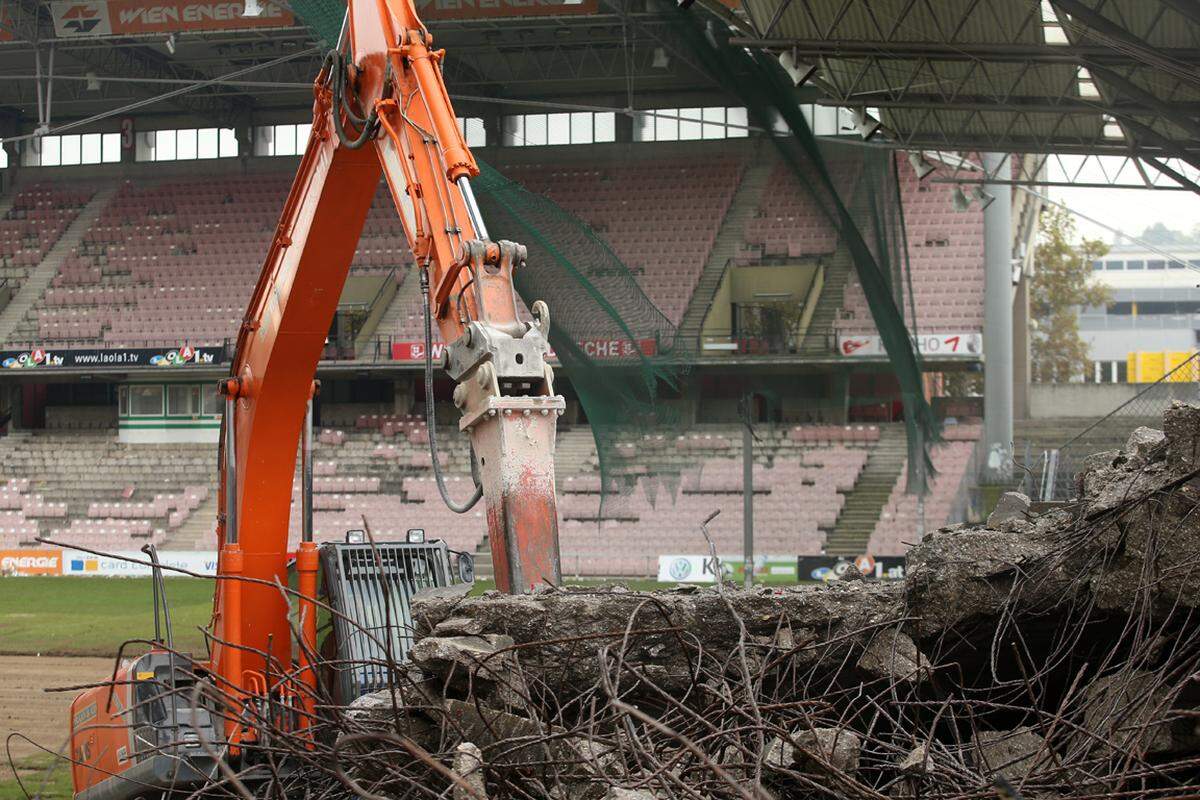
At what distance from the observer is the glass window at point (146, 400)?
39.7 meters

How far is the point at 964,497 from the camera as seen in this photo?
26797 mm

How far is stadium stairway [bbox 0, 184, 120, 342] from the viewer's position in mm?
41156

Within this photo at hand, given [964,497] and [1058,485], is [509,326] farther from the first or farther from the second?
[964,497]

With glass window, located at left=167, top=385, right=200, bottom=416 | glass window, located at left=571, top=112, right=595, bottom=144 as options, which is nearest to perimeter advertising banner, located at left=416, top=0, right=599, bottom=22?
glass window, located at left=571, top=112, right=595, bottom=144

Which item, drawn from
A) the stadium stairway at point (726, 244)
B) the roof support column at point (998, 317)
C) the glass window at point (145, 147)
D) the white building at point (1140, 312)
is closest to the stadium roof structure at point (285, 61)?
the glass window at point (145, 147)

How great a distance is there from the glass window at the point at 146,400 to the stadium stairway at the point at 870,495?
1996cm

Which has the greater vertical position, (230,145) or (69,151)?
(69,151)

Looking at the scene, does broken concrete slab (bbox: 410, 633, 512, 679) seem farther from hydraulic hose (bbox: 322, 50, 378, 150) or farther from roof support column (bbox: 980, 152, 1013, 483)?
roof support column (bbox: 980, 152, 1013, 483)

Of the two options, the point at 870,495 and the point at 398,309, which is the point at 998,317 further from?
the point at 398,309

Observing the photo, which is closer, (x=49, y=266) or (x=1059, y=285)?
(x=49, y=266)

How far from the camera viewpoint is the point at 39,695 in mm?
15758

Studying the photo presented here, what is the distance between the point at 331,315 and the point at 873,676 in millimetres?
4673

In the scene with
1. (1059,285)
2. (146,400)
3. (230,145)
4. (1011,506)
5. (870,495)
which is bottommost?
(870,495)

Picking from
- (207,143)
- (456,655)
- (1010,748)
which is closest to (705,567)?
(456,655)
